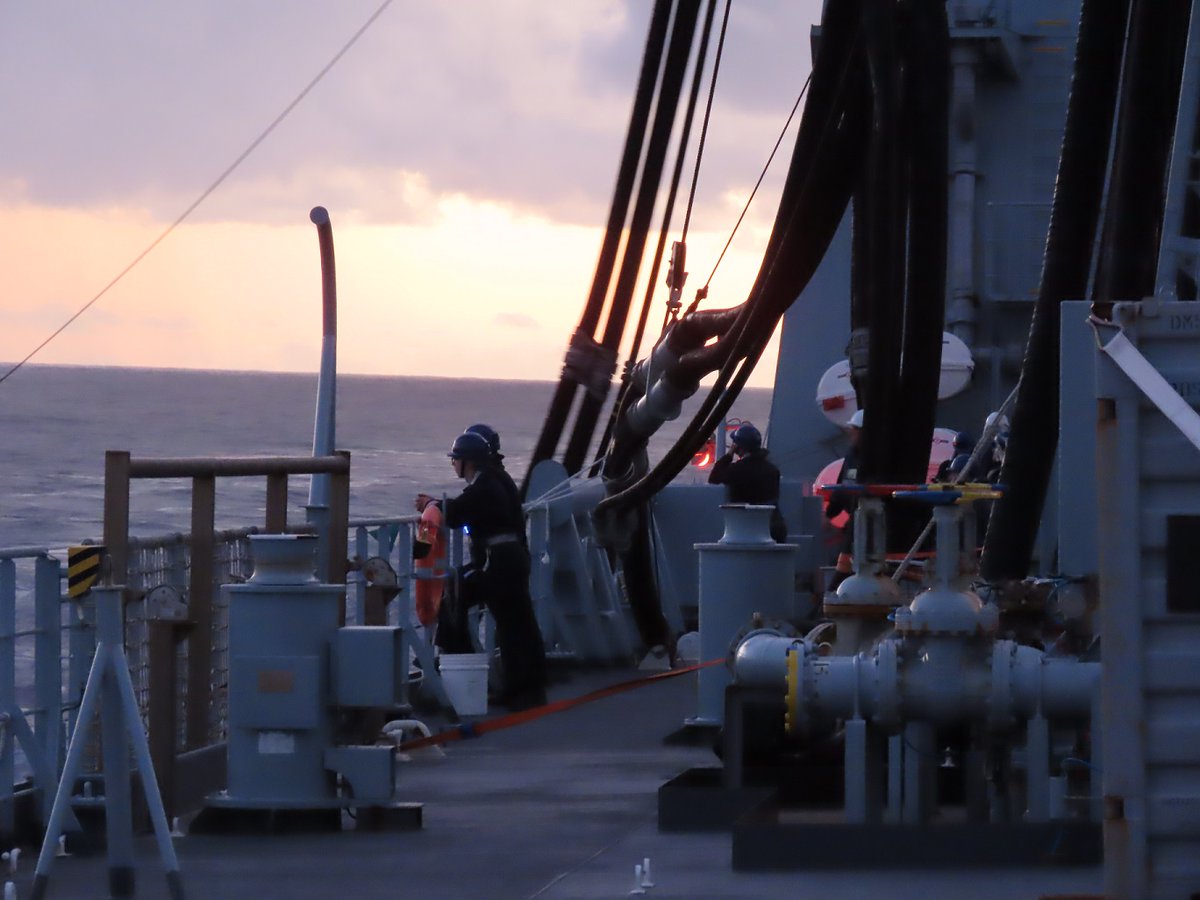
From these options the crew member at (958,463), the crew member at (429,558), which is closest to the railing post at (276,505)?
the crew member at (429,558)

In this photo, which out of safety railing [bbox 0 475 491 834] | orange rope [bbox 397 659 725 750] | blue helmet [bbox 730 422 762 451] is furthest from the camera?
blue helmet [bbox 730 422 762 451]

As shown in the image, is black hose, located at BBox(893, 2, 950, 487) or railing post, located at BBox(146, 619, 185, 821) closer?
railing post, located at BBox(146, 619, 185, 821)

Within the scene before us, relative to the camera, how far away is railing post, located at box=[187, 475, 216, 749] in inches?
296

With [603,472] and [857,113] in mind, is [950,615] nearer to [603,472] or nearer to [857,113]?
[857,113]

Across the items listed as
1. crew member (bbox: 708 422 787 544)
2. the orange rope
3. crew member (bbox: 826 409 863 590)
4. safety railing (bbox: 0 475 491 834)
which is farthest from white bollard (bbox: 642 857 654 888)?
crew member (bbox: 708 422 787 544)

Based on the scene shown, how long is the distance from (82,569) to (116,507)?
69cm

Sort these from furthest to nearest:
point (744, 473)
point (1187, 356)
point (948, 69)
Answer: point (744, 473) → point (948, 69) → point (1187, 356)

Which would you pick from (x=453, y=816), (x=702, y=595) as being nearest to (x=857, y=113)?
(x=702, y=595)

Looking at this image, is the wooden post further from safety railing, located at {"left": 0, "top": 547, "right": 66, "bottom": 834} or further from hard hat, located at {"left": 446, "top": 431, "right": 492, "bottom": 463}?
hard hat, located at {"left": 446, "top": 431, "right": 492, "bottom": 463}

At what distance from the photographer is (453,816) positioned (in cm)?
722

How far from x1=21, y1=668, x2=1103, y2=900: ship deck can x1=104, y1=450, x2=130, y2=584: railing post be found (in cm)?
96

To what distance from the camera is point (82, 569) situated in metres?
5.98

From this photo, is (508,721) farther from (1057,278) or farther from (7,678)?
(1057,278)

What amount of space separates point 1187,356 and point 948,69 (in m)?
3.63
